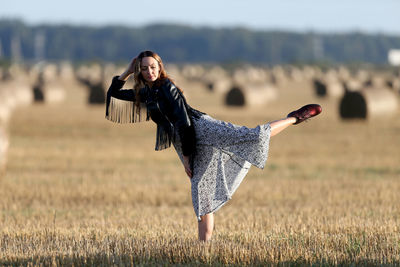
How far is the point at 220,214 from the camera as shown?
11281mm

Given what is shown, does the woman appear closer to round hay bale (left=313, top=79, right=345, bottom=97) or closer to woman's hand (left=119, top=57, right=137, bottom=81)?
woman's hand (left=119, top=57, right=137, bottom=81)

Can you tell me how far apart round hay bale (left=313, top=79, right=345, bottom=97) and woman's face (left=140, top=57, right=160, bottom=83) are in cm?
3847

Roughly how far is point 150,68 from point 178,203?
5.37 m

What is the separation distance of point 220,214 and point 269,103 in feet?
93.0

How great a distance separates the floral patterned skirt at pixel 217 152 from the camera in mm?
7672

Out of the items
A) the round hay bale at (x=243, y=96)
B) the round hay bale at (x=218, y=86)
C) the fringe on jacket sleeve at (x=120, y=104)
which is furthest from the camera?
the round hay bale at (x=218, y=86)

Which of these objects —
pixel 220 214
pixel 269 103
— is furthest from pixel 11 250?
pixel 269 103

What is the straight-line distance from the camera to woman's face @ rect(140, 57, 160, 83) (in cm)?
760

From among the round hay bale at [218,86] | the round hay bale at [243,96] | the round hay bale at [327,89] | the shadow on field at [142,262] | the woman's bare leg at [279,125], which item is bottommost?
the shadow on field at [142,262]

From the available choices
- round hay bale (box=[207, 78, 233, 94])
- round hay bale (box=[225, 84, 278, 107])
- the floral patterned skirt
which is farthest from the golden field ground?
round hay bale (box=[207, 78, 233, 94])

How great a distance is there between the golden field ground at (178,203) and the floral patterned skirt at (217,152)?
448mm

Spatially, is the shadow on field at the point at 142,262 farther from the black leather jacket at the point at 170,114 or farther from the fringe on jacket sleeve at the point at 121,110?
the fringe on jacket sleeve at the point at 121,110

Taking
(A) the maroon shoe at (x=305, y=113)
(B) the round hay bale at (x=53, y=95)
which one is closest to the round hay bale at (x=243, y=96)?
(B) the round hay bale at (x=53, y=95)

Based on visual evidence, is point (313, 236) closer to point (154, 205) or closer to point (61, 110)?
point (154, 205)
